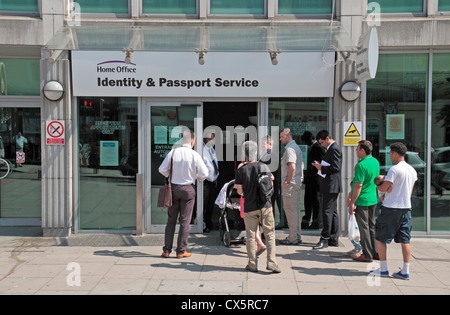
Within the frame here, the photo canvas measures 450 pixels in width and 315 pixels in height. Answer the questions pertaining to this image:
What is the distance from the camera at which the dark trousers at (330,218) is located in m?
7.05

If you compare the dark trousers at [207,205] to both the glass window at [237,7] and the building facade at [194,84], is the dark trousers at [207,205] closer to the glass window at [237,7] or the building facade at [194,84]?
the building facade at [194,84]

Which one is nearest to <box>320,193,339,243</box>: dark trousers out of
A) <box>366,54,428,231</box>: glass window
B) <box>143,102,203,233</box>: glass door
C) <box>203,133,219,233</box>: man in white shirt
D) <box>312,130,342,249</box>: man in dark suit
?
<box>312,130,342,249</box>: man in dark suit

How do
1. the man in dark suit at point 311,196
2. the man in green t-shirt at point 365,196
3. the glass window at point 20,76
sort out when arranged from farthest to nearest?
the glass window at point 20,76
the man in dark suit at point 311,196
the man in green t-shirt at point 365,196

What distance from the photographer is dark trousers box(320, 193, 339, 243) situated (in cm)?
705

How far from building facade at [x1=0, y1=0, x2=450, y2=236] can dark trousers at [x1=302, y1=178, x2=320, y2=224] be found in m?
0.48

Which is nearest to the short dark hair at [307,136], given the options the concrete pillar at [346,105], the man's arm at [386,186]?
the concrete pillar at [346,105]

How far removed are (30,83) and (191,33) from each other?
128 inches

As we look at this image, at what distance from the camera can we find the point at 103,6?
7980 millimetres

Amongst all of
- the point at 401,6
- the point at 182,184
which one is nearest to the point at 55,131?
the point at 182,184

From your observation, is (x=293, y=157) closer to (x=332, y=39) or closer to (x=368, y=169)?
(x=368, y=169)

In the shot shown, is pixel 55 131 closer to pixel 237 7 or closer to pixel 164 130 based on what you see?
pixel 164 130

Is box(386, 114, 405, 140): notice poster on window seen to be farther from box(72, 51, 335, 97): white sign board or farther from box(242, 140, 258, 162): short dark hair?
box(242, 140, 258, 162): short dark hair

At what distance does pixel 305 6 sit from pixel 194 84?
99.1 inches

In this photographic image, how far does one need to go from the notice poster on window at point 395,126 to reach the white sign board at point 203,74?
1.23 meters
